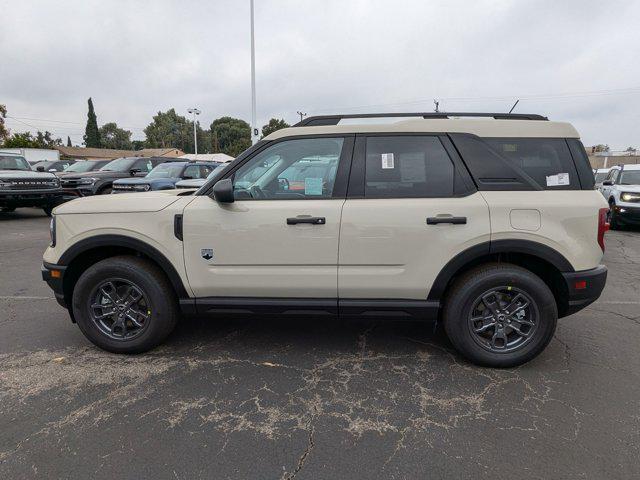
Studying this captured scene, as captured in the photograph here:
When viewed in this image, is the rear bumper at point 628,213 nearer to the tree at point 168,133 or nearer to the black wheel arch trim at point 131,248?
the black wheel arch trim at point 131,248

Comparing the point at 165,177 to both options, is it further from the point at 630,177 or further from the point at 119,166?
the point at 630,177

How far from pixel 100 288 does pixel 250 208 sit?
4.66 ft

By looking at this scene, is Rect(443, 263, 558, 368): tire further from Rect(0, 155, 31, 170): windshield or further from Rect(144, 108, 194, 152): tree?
Rect(144, 108, 194, 152): tree

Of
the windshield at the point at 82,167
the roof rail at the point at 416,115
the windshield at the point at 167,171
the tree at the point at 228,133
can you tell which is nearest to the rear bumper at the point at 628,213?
the roof rail at the point at 416,115

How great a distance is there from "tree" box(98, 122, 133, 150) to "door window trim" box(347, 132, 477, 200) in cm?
11879

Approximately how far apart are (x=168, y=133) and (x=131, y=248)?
358ft

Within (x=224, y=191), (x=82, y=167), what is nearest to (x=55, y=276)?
(x=224, y=191)

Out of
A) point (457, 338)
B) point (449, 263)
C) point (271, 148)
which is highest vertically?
point (271, 148)

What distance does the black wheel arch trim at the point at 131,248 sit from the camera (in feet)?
11.0

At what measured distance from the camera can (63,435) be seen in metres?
2.51

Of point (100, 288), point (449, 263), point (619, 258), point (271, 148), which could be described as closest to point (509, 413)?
point (449, 263)

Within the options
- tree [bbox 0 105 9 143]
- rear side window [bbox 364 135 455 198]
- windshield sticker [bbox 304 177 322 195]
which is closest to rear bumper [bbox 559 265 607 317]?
rear side window [bbox 364 135 455 198]

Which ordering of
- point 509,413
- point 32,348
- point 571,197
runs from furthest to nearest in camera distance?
point 32,348 < point 571,197 < point 509,413

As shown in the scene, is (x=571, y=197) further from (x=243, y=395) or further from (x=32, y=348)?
(x=32, y=348)
